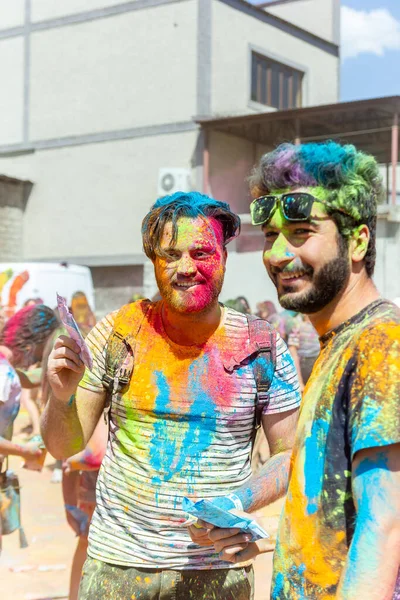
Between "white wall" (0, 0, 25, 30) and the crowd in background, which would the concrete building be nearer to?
"white wall" (0, 0, 25, 30)

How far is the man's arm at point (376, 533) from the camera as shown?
1.55 meters

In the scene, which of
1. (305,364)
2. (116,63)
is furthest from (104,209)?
(305,364)

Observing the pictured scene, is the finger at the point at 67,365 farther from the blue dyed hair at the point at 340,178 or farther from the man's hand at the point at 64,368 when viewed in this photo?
the blue dyed hair at the point at 340,178

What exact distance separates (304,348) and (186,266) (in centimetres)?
573

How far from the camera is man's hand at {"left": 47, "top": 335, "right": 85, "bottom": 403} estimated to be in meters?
2.59

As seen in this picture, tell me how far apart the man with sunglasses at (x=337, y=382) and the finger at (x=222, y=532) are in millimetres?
329

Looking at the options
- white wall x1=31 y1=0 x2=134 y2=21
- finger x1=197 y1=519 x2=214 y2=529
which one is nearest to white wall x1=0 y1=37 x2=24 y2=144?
white wall x1=31 y1=0 x2=134 y2=21

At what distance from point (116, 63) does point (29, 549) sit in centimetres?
1797

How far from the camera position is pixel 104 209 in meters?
22.1

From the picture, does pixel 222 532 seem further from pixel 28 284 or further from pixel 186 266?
pixel 28 284

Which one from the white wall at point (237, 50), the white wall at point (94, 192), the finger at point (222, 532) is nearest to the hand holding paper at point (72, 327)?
the finger at point (222, 532)

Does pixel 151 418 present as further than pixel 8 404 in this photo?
No

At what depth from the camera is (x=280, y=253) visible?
1850 mm

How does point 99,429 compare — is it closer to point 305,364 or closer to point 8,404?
point 8,404
